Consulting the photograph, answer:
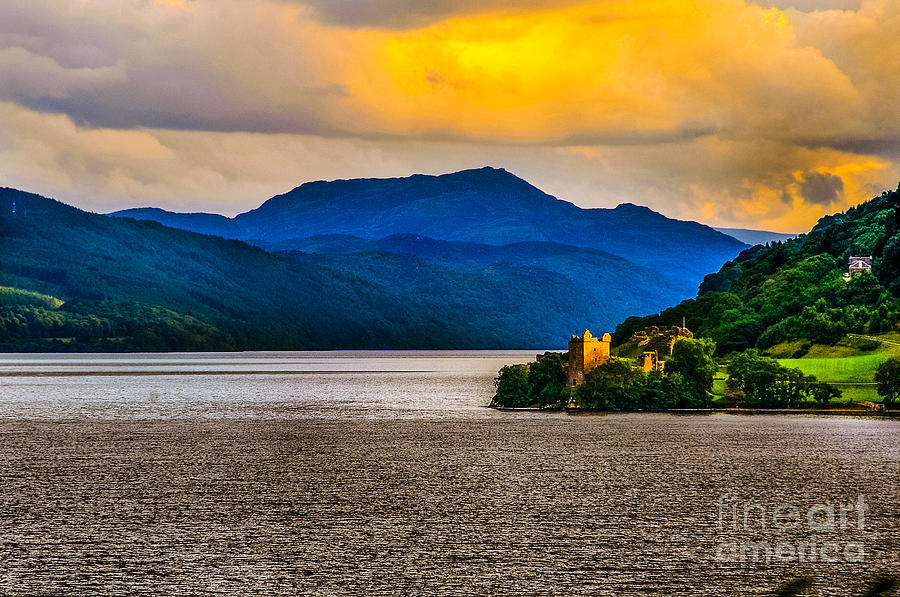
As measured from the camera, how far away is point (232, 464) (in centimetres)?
11275

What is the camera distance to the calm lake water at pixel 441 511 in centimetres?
6159

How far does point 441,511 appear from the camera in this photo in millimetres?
83188

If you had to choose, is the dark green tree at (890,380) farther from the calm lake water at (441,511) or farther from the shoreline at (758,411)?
the calm lake water at (441,511)

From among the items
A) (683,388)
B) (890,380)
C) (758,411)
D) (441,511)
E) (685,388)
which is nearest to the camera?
(441,511)

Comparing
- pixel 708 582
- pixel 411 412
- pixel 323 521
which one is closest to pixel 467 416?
pixel 411 412

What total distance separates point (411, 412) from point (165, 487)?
96.8 meters

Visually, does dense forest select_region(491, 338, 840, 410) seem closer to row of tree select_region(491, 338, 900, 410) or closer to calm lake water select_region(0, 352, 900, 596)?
row of tree select_region(491, 338, 900, 410)

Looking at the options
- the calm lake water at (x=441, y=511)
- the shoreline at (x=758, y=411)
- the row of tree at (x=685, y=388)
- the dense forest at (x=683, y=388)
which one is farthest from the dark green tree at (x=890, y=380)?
the calm lake water at (x=441, y=511)

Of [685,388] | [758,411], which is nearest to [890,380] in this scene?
[758,411]

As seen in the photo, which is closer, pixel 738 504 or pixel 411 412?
pixel 738 504

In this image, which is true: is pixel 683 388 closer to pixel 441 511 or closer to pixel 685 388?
pixel 685 388

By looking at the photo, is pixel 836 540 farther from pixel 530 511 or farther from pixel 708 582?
pixel 530 511

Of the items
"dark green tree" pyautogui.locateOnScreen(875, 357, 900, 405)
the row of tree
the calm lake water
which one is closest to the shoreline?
the row of tree

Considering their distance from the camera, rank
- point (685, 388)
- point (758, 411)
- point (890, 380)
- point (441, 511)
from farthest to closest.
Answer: point (685, 388)
point (758, 411)
point (890, 380)
point (441, 511)
